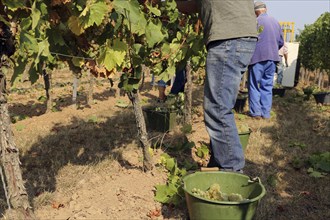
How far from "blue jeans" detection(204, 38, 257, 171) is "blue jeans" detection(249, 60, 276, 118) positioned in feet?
10.8

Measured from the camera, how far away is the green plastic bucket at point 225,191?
88.0 inches

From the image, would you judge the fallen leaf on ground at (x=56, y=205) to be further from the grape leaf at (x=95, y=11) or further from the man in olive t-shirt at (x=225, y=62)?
the grape leaf at (x=95, y=11)

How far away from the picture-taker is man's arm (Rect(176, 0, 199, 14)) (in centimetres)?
296

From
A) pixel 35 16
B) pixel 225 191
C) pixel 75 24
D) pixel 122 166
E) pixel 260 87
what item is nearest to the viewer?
pixel 35 16

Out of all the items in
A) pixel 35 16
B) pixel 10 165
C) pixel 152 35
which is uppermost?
pixel 35 16

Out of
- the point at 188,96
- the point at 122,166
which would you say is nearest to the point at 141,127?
the point at 122,166

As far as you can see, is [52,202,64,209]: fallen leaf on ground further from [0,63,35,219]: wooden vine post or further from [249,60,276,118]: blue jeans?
[249,60,276,118]: blue jeans

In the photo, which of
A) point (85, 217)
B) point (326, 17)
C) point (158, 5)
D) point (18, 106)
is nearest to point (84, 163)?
point (85, 217)

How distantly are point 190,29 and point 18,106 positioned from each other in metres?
6.47

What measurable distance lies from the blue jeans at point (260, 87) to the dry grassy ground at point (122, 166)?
292 mm

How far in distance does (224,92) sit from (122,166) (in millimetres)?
1429

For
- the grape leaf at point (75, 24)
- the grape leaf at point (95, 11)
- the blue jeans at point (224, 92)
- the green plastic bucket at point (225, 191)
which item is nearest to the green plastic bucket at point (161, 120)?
the blue jeans at point (224, 92)

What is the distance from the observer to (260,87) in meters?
6.29

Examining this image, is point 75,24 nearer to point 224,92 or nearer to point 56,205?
point 224,92
